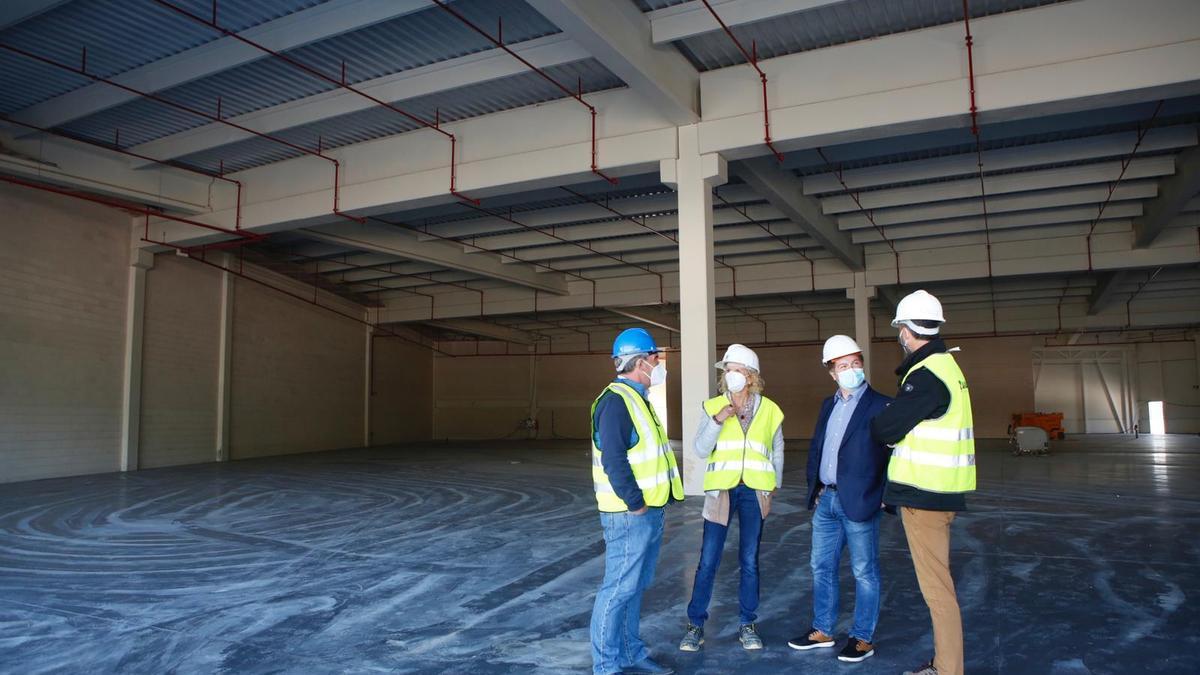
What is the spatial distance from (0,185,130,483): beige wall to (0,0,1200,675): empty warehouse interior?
2.9 inches

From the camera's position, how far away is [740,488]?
4.59 meters

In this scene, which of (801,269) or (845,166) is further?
(801,269)

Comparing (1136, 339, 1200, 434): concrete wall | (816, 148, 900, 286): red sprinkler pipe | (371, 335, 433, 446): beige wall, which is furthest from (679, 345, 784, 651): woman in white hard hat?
(1136, 339, 1200, 434): concrete wall

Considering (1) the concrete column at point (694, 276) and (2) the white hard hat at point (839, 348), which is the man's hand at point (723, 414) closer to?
(2) the white hard hat at point (839, 348)

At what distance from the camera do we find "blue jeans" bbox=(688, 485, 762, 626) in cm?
453

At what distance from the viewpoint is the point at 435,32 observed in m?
9.95

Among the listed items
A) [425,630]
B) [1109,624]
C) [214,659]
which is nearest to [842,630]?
[1109,624]

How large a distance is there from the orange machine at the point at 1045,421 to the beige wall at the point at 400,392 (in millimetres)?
22859

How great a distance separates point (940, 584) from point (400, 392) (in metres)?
28.7

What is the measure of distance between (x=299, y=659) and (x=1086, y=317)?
28.9 meters

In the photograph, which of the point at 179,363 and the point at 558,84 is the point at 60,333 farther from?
the point at 558,84

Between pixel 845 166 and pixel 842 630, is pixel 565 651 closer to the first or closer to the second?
pixel 842 630

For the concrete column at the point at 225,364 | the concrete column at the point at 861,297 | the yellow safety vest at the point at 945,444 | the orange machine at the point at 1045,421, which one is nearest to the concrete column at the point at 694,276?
the yellow safety vest at the point at 945,444

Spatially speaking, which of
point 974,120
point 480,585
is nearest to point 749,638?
point 480,585
